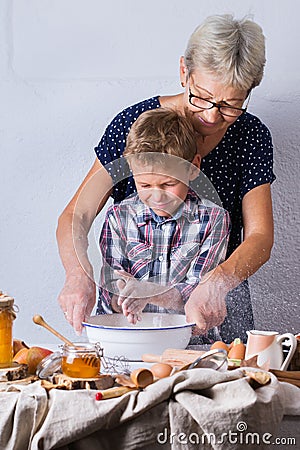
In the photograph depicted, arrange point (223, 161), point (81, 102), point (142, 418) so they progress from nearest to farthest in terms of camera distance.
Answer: point (142, 418) < point (223, 161) < point (81, 102)

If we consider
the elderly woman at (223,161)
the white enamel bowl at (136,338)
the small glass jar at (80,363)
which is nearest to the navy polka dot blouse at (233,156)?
the elderly woman at (223,161)

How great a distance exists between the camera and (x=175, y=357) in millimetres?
1326

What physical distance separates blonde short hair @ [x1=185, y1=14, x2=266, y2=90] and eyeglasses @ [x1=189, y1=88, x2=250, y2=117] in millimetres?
63

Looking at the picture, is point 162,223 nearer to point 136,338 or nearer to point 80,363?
point 136,338

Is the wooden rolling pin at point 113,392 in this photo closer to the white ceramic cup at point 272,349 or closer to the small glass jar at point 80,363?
the small glass jar at point 80,363

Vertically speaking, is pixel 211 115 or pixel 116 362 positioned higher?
pixel 211 115

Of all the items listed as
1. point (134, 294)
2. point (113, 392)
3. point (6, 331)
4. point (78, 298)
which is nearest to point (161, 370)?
point (113, 392)

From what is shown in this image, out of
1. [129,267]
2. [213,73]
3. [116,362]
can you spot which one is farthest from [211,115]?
[116,362]

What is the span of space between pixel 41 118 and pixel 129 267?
3.31 ft

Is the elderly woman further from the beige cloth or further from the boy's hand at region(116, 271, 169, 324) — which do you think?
the beige cloth

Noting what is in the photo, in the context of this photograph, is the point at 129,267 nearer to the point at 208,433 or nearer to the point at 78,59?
the point at 208,433

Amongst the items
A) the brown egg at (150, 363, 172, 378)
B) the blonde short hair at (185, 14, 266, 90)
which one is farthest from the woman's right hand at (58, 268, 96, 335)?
the blonde short hair at (185, 14, 266, 90)

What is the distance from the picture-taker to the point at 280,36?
2.53 metres

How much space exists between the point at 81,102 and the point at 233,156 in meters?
0.67
